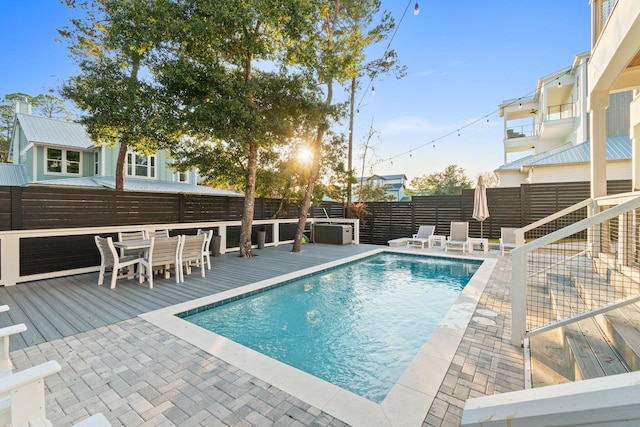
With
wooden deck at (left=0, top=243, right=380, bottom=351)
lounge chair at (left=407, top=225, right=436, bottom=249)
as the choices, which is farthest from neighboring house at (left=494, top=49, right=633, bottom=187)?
wooden deck at (left=0, top=243, right=380, bottom=351)

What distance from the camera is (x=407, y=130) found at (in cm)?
1505

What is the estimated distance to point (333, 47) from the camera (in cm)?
938

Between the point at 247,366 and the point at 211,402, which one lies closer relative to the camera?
the point at 211,402

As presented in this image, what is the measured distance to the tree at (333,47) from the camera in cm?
854

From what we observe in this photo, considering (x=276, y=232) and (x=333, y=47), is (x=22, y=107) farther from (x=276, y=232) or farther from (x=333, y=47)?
(x=333, y=47)

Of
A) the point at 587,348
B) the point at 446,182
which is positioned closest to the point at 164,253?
the point at 587,348

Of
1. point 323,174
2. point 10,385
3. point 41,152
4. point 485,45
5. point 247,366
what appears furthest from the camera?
point 41,152

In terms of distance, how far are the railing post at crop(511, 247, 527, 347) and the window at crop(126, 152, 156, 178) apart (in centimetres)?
1648

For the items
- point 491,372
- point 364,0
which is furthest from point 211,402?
point 364,0

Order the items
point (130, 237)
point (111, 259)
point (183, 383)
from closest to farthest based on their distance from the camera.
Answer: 1. point (183, 383)
2. point (111, 259)
3. point (130, 237)

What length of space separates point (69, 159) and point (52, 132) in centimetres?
145

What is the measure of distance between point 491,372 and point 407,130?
553 inches

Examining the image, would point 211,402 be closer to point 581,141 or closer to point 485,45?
point 485,45

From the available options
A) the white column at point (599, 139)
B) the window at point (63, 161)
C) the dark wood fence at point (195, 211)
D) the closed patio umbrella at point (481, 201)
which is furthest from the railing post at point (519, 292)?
the window at point (63, 161)
